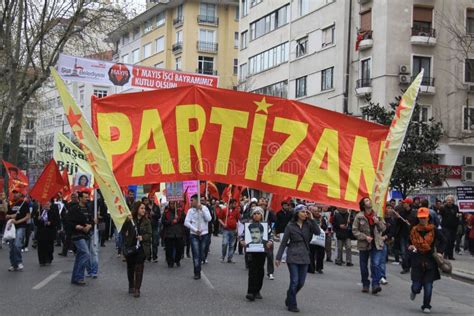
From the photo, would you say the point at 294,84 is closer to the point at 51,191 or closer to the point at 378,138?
the point at 51,191

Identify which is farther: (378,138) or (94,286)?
(94,286)

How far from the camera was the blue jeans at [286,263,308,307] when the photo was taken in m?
10.7

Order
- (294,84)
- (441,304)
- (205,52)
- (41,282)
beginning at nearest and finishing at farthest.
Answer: (441,304) < (41,282) < (294,84) < (205,52)

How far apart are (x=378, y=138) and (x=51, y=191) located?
10.5m

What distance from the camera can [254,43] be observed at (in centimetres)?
5481

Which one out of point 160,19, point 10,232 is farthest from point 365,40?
→ point 160,19

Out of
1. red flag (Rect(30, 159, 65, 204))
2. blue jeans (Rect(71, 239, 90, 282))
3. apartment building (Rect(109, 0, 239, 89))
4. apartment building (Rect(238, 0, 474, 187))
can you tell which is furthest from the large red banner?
apartment building (Rect(109, 0, 239, 89))

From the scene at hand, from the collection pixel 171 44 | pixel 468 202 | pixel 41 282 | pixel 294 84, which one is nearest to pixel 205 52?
pixel 171 44

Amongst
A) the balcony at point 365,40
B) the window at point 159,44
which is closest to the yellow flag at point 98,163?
the balcony at point 365,40

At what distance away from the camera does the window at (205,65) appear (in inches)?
2906

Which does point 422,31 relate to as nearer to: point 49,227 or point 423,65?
point 423,65

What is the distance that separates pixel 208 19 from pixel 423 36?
121ft

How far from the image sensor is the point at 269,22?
2068 inches

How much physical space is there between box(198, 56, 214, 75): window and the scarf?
207 feet
